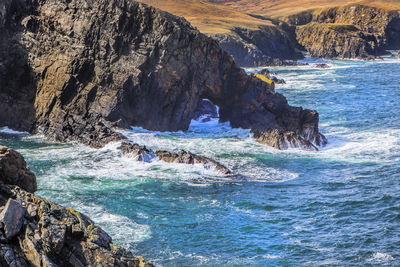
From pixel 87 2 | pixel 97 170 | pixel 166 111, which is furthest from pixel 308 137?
pixel 87 2

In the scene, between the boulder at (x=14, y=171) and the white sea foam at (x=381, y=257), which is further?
the white sea foam at (x=381, y=257)

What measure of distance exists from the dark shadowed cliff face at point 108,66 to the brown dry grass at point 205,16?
2224 inches

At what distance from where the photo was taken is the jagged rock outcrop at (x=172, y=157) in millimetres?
27328

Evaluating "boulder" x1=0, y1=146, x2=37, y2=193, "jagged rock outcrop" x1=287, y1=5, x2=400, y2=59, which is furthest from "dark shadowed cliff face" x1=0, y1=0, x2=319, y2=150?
"jagged rock outcrop" x1=287, y1=5, x2=400, y2=59

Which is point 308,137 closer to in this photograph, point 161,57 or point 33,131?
point 161,57

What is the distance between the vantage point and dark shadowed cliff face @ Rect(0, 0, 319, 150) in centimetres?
3512

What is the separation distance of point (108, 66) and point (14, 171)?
2231 cm

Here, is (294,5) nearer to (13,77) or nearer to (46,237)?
(13,77)

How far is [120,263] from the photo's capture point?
12.7 meters

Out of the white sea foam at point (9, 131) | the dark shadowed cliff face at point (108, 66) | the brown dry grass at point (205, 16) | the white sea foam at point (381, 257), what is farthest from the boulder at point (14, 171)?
the brown dry grass at point (205, 16)

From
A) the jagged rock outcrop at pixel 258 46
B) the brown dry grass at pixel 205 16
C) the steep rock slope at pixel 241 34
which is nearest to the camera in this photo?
the jagged rock outcrop at pixel 258 46

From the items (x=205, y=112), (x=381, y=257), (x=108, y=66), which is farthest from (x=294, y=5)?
(x=381, y=257)

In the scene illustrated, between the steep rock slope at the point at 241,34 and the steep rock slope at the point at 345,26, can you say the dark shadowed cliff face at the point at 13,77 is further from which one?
the steep rock slope at the point at 345,26

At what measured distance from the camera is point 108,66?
35.6 metres
